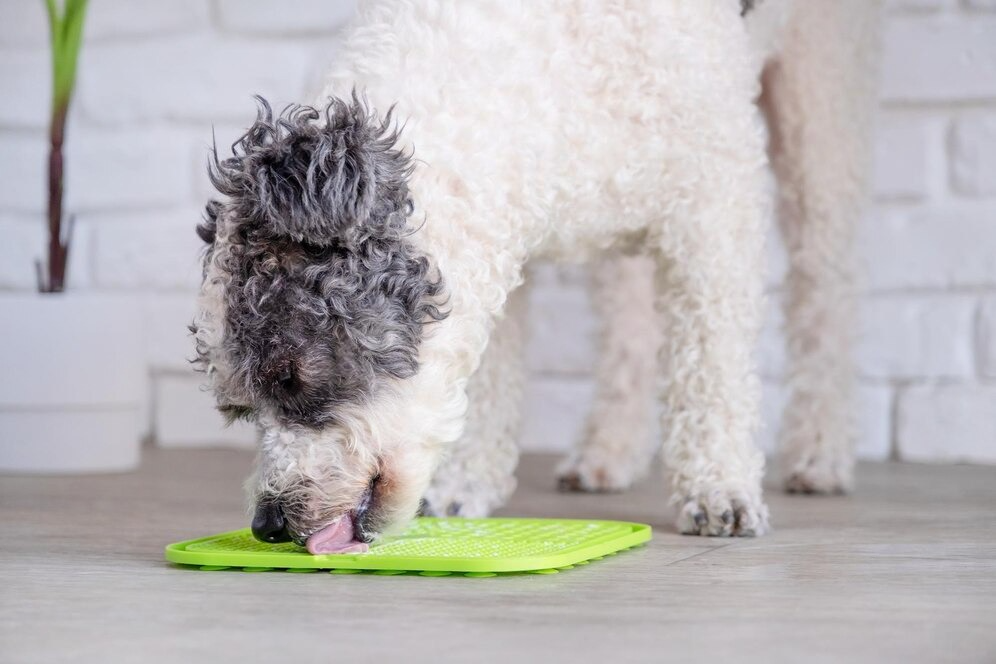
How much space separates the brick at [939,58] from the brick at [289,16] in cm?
114

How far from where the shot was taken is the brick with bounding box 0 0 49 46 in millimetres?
3045

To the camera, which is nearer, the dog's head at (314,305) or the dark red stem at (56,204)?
the dog's head at (314,305)

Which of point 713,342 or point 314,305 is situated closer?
point 314,305

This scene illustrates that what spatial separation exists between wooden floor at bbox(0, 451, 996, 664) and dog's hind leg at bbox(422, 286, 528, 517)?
26cm

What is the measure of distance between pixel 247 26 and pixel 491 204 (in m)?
1.54

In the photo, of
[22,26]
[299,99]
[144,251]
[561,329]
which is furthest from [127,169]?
[561,329]

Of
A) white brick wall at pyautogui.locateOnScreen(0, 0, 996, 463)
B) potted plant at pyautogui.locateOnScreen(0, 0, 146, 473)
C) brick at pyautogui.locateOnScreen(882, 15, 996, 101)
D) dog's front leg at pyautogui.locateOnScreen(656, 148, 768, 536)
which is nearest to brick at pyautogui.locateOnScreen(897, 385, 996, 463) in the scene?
white brick wall at pyautogui.locateOnScreen(0, 0, 996, 463)

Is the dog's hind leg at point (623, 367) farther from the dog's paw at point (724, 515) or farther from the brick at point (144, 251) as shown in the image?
the brick at point (144, 251)

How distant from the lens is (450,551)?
1533 millimetres

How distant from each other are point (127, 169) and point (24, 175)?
241 millimetres

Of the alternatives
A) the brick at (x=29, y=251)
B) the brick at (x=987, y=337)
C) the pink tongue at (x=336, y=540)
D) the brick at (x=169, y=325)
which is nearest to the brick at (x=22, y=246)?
the brick at (x=29, y=251)

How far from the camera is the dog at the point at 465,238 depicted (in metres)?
1.41

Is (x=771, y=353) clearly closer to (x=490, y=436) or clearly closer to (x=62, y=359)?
(x=490, y=436)

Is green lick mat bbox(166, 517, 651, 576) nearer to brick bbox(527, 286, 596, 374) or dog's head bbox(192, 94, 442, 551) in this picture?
dog's head bbox(192, 94, 442, 551)
